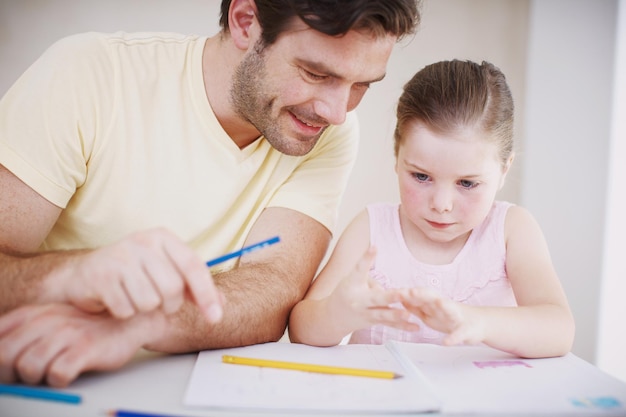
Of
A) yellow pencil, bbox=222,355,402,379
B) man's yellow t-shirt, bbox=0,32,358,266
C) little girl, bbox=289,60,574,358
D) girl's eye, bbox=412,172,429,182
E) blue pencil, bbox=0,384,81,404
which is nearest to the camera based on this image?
blue pencil, bbox=0,384,81,404

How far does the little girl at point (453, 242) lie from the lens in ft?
3.10

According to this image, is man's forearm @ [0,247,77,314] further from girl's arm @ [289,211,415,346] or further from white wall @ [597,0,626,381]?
white wall @ [597,0,626,381]

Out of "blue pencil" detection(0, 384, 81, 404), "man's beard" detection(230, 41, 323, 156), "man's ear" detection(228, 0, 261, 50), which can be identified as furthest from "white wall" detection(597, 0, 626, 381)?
"blue pencil" detection(0, 384, 81, 404)

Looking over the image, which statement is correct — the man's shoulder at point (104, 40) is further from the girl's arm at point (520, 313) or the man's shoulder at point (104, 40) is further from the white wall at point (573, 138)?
the white wall at point (573, 138)

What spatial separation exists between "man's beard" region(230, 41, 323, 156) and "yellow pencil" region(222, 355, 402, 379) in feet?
1.77

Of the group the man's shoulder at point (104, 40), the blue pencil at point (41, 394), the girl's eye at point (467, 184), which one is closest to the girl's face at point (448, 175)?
the girl's eye at point (467, 184)

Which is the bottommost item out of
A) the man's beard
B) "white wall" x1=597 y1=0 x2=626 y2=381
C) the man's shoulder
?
"white wall" x1=597 y1=0 x2=626 y2=381

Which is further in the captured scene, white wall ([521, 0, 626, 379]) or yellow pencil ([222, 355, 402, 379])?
white wall ([521, 0, 626, 379])

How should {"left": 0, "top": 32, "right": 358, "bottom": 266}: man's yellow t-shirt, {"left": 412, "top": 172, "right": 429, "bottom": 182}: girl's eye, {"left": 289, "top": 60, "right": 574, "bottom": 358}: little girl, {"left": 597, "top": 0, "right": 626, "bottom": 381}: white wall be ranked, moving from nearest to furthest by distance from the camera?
{"left": 289, "top": 60, "right": 574, "bottom": 358}: little girl, {"left": 0, "top": 32, "right": 358, "bottom": 266}: man's yellow t-shirt, {"left": 412, "top": 172, "right": 429, "bottom": 182}: girl's eye, {"left": 597, "top": 0, "right": 626, "bottom": 381}: white wall

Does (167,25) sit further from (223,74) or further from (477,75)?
(477,75)

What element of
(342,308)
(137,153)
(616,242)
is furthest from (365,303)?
(616,242)

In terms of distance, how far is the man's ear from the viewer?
1214 mm

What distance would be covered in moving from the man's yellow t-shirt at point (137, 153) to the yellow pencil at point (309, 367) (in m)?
0.48

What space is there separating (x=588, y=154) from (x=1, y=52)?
79.1 inches
